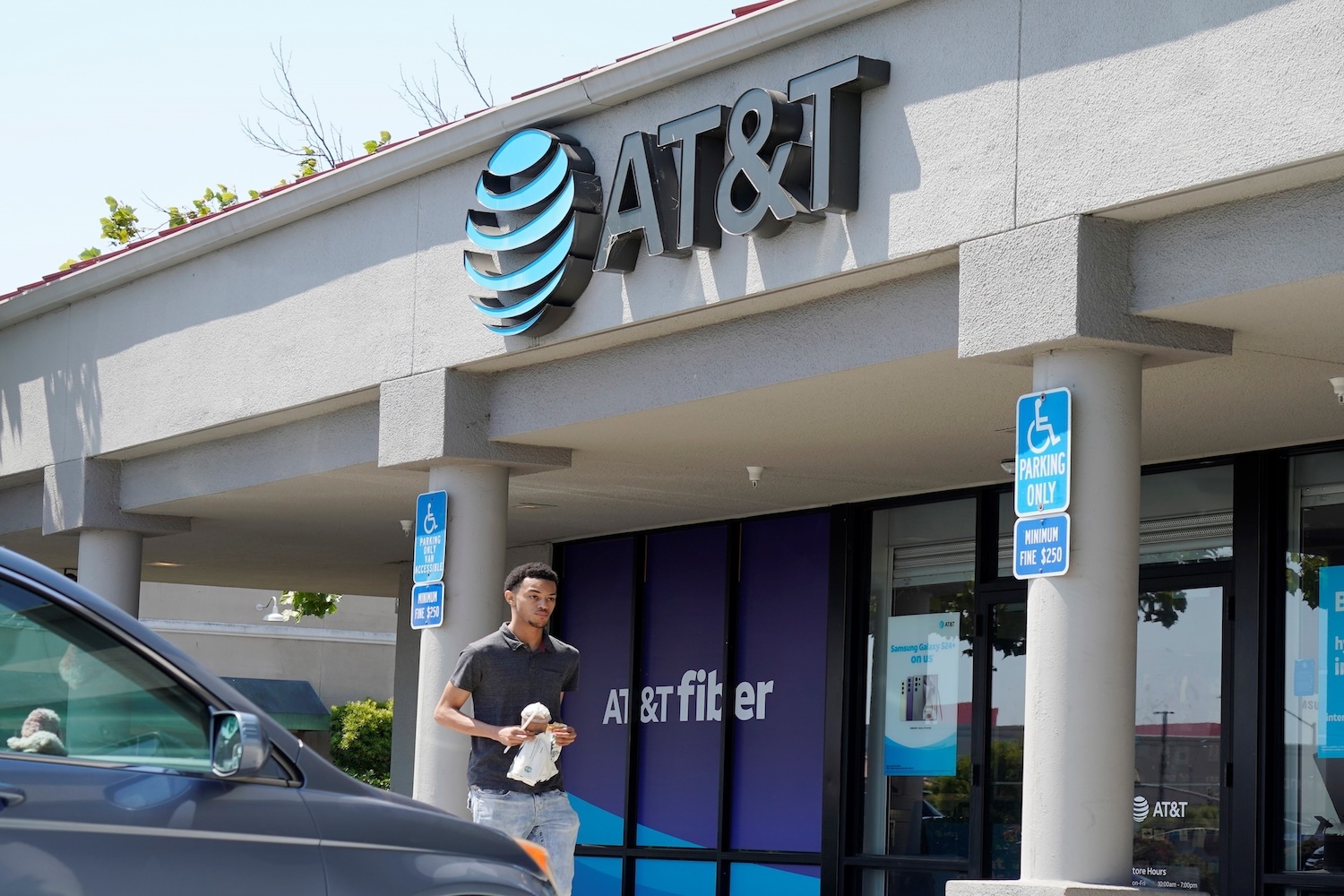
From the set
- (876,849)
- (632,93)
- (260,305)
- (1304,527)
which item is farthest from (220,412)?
(1304,527)

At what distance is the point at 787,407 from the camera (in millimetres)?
9898

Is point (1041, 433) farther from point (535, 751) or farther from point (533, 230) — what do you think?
point (533, 230)

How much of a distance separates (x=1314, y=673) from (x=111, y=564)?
932cm

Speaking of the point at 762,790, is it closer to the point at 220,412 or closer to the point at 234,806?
the point at 220,412

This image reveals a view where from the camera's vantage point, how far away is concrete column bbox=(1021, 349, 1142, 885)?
7.33 m

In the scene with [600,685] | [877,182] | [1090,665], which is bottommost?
[600,685]

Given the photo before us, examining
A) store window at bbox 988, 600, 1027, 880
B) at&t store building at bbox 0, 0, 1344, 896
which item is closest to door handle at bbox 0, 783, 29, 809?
at&t store building at bbox 0, 0, 1344, 896

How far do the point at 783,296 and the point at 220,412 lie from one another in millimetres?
5513

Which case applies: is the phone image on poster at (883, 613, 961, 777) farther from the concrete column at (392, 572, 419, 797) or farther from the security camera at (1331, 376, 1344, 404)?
the concrete column at (392, 572, 419, 797)

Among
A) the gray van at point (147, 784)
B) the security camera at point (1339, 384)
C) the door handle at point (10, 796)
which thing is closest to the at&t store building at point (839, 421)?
the security camera at point (1339, 384)

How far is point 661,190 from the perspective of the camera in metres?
9.30

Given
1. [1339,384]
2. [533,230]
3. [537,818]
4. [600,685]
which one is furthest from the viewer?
[600,685]

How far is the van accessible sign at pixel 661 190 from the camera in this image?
840 cm

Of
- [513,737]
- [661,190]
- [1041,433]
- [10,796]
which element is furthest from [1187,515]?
[10,796]
